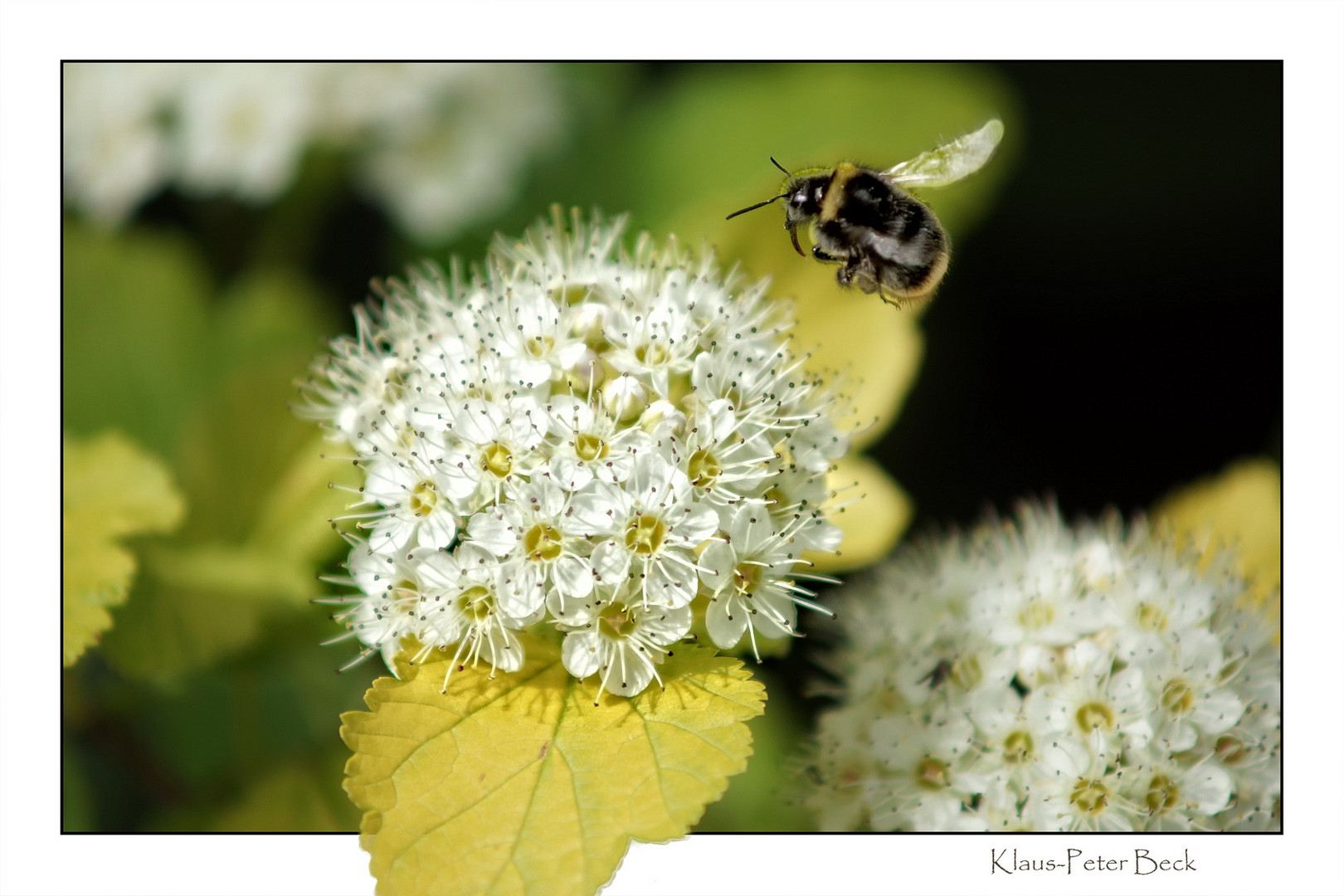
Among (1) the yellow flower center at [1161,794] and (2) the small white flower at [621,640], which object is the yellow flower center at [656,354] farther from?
(1) the yellow flower center at [1161,794]

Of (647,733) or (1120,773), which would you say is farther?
(1120,773)

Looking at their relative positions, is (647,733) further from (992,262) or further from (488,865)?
(992,262)

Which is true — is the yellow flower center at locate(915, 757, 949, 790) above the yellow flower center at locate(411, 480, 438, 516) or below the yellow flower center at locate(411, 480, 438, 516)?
below

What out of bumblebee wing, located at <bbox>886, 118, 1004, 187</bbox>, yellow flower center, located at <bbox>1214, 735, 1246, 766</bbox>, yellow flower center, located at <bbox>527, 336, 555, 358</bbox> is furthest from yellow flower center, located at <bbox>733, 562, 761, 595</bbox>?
yellow flower center, located at <bbox>1214, 735, 1246, 766</bbox>

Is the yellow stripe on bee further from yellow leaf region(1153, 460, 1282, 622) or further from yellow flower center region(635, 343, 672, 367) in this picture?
yellow leaf region(1153, 460, 1282, 622)

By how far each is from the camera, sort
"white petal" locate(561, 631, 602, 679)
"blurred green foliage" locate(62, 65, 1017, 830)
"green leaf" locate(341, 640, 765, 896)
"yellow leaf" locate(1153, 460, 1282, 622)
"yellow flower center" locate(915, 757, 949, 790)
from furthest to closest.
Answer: "yellow leaf" locate(1153, 460, 1282, 622) < "blurred green foliage" locate(62, 65, 1017, 830) < "yellow flower center" locate(915, 757, 949, 790) < "white petal" locate(561, 631, 602, 679) < "green leaf" locate(341, 640, 765, 896)

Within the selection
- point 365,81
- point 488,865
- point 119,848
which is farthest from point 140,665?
point 365,81
